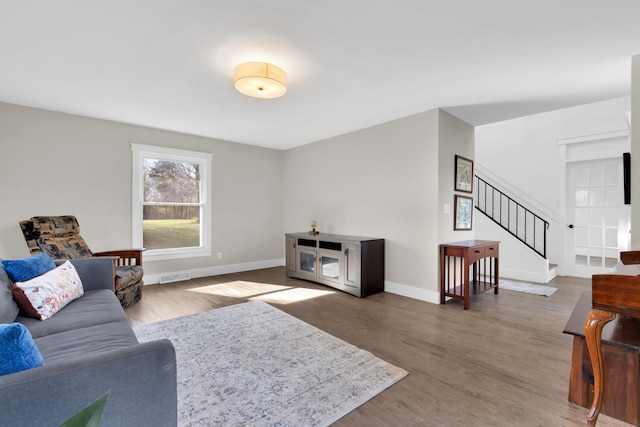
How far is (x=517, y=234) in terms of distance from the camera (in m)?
5.80

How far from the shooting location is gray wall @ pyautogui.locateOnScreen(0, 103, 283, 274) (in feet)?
11.8

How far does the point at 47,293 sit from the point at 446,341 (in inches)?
121

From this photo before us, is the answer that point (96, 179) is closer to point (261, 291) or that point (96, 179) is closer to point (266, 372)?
point (261, 291)

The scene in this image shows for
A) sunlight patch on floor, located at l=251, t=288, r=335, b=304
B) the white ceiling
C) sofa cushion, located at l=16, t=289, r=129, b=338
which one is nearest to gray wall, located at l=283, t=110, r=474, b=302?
the white ceiling

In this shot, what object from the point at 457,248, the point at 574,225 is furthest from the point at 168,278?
the point at 574,225

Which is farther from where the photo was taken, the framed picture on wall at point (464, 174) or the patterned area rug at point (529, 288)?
the patterned area rug at point (529, 288)

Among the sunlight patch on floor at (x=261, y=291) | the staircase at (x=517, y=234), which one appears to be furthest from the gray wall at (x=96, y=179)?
the staircase at (x=517, y=234)

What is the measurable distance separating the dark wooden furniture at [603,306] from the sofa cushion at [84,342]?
7.86 ft

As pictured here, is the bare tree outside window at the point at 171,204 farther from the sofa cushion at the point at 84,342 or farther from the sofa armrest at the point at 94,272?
the sofa cushion at the point at 84,342

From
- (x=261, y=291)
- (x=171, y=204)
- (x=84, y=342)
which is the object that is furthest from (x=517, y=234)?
(x=84, y=342)

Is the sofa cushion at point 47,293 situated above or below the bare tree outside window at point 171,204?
below

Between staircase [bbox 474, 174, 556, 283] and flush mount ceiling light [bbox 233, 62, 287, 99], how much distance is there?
4.33 m

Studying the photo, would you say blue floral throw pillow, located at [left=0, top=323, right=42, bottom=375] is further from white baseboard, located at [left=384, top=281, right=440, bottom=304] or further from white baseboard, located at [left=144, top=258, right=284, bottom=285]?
white baseboard, located at [left=144, top=258, right=284, bottom=285]

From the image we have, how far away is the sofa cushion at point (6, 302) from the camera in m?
1.70
